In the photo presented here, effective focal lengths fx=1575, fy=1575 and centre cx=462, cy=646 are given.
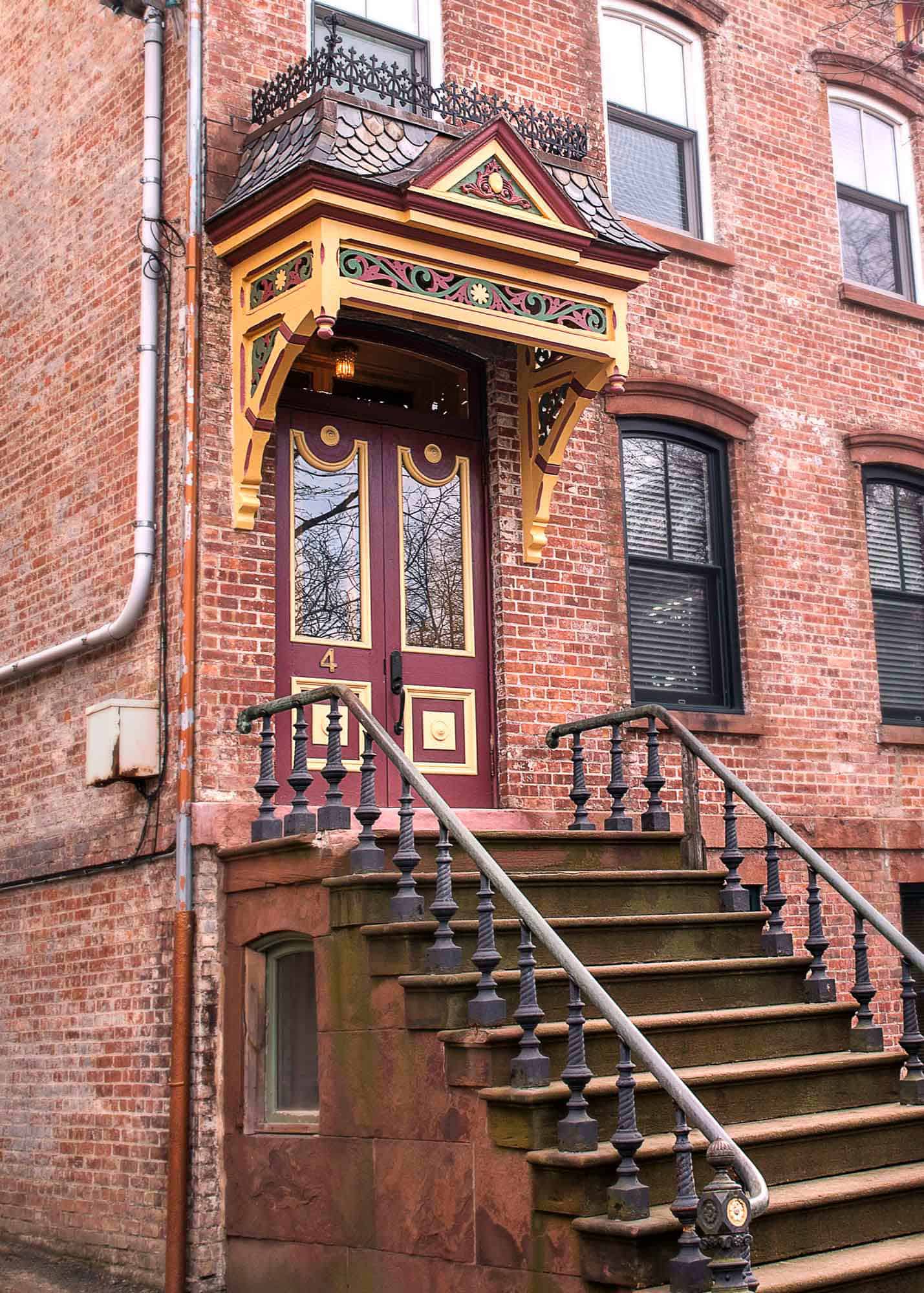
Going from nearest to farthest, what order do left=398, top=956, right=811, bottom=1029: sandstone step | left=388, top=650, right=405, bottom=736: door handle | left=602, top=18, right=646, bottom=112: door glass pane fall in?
left=398, top=956, right=811, bottom=1029: sandstone step, left=388, top=650, right=405, bottom=736: door handle, left=602, top=18, right=646, bottom=112: door glass pane

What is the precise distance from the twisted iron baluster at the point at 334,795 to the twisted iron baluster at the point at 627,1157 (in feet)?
6.63

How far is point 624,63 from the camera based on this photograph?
37.3ft

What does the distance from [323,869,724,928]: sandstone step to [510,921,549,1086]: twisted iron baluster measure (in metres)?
0.88

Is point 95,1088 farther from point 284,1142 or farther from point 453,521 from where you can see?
point 453,521

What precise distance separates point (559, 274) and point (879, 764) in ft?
14.7

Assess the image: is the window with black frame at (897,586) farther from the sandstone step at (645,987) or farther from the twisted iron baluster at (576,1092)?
the twisted iron baluster at (576,1092)

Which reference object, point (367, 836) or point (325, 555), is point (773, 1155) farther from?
point (325, 555)

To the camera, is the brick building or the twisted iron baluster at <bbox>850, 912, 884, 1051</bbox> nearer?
the brick building

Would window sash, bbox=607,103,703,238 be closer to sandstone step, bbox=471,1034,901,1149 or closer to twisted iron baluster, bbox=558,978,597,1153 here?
sandstone step, bbox=471,1034,901,1149

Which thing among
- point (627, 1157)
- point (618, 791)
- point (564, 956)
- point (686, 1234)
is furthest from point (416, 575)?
point (686, 1234)

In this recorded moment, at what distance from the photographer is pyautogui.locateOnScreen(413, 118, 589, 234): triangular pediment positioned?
842 centimetres

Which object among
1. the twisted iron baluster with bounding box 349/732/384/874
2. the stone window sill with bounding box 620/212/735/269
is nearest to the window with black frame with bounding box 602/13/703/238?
the stone window sill with bounding box 620/212/735/269

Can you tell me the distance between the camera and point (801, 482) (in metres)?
11.3

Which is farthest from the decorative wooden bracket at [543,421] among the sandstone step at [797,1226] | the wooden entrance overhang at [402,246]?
the sandstone step at [797,1226]
